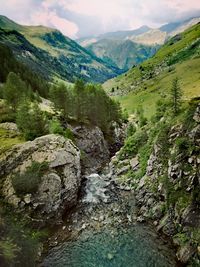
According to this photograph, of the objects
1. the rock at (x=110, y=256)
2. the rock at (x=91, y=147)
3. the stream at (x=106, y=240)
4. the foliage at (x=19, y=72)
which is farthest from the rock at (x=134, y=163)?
the foliage at (x=19, y=72)

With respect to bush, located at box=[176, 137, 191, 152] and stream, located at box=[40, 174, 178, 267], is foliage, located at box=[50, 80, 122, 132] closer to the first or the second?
stream, located at box=[40, 174, 178, 267]

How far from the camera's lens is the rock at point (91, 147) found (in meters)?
76.9

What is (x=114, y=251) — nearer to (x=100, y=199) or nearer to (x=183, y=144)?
(x=100, y=199)

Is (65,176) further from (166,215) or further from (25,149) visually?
(166,215)

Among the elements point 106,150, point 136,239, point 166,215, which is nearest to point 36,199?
point 136,239

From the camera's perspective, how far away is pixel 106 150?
89.6 meters

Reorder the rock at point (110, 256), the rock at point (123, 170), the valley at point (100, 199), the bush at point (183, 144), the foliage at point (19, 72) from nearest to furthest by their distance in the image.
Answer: the valley at point (100, 199), the rock at point (110, 256), the bush at point (183, 144), the rock at point (123, 170), the foliage at point (19, 72)

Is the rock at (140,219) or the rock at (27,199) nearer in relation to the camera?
the rock at (27,199)

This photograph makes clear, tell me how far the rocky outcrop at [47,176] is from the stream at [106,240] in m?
3.45

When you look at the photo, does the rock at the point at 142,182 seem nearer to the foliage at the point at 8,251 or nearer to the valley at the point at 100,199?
the valley at the point at 100,199

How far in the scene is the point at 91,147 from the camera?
8288 cm

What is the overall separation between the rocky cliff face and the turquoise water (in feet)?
8.60

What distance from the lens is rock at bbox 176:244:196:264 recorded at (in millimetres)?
35906

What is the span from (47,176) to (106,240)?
15.8 meters
